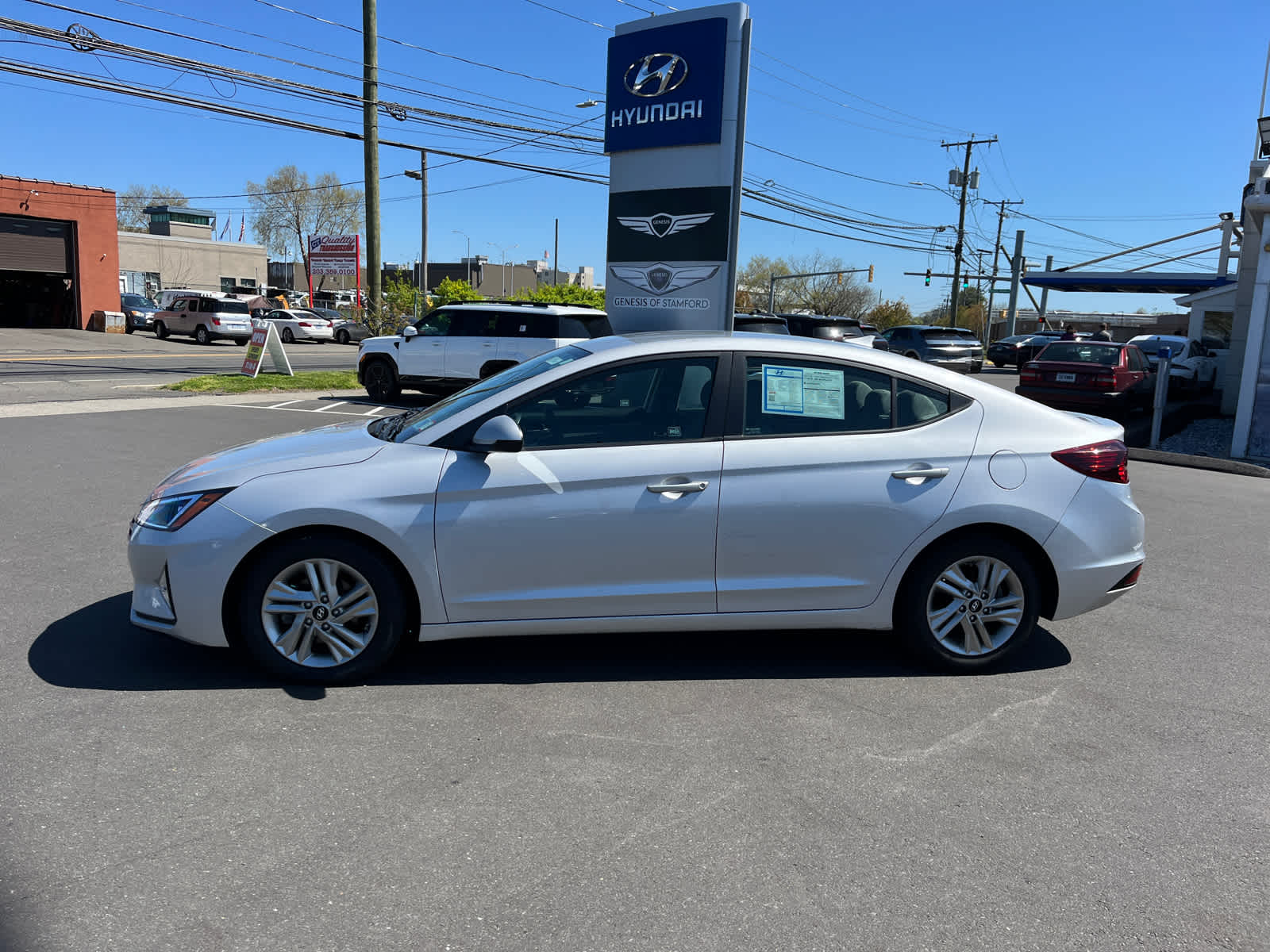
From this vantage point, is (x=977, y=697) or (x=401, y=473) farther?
(x=977, y=697)

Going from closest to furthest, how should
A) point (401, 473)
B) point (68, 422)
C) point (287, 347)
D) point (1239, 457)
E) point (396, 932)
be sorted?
1. point (396, 932)
2. point (401, 473)
3. point (68, 422)
4. point (1239, 457)
5. point (287, 347)

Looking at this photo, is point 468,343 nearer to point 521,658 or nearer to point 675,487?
point 521,658

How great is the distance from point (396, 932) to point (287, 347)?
126 feet

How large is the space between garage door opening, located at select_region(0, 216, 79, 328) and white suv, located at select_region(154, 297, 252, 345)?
4.33 metres

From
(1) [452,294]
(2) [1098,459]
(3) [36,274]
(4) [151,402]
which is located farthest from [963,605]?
(3) [36,274]

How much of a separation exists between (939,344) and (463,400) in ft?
79.6

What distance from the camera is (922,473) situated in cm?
440

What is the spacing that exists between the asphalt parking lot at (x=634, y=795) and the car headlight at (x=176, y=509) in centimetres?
72

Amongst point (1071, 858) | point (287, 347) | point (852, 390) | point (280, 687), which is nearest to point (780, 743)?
point (1071, 858)

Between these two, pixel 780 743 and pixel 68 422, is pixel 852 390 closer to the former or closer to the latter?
pixel 780 743

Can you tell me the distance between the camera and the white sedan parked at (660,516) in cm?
409

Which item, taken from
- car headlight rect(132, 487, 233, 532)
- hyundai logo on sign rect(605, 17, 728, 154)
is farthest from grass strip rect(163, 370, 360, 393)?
car headlight rect(132, 487, 233, 532)

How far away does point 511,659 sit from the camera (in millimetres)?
4668

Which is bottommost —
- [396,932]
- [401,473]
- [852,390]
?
[396,932]
